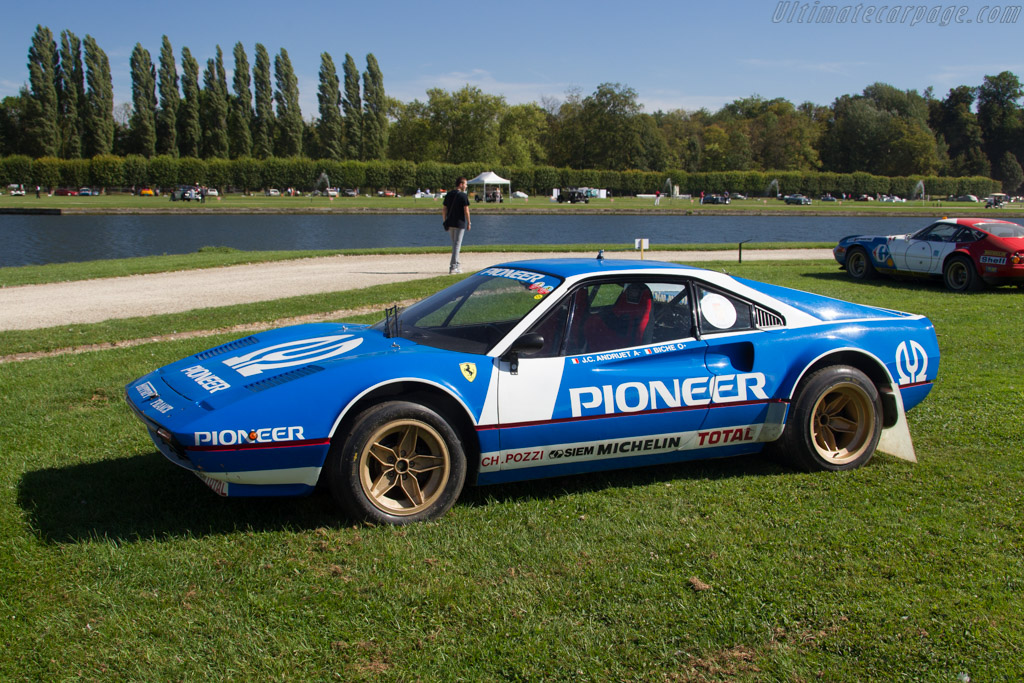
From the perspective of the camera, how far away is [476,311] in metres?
4.88

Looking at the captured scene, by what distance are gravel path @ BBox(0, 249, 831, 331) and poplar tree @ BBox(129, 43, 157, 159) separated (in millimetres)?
74193

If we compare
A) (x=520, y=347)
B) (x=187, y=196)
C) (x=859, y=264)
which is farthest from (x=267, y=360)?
(x=187, y=196)

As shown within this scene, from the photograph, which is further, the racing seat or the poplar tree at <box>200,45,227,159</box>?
the poplar tree at <box>200,45,227,159</box>

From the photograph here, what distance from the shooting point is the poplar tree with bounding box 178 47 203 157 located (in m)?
85.8

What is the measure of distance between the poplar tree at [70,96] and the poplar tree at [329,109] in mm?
24881

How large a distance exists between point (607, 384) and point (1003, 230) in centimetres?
1244

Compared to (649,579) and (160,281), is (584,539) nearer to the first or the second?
(649,579)

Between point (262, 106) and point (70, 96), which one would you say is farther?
point (262, 106)

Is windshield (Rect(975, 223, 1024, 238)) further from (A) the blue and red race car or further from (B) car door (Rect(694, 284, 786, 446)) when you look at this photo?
(B) car door (Rect(694, 284, 786, 446))

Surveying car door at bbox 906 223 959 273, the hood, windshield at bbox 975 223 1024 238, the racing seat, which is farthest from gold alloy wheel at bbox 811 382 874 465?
windshield at bbox 975 223 1024 238

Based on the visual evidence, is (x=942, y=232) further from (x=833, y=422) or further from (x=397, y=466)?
(x=397, y=466)

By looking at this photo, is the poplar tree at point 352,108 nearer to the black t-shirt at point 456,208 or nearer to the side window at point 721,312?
the black t-shirt at point 456,208

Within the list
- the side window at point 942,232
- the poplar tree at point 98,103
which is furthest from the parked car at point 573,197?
the side window at point 942,232

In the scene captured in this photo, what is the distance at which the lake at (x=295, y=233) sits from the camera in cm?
3297
